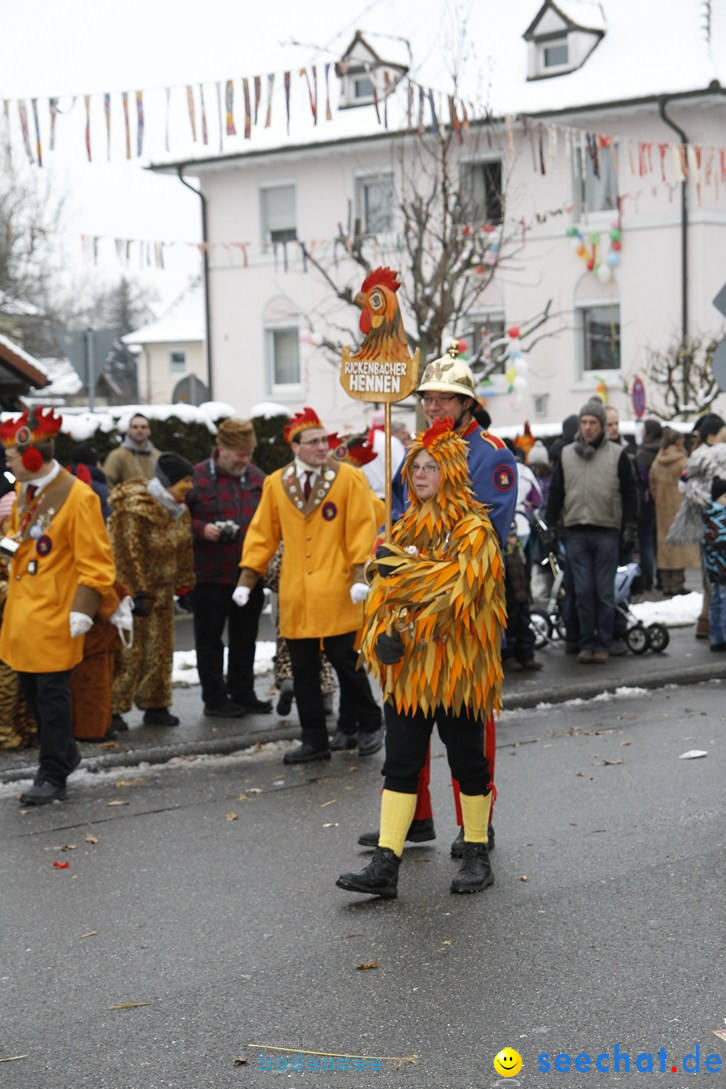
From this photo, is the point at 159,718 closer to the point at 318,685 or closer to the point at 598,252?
the point at 318,685

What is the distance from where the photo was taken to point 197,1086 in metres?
4.25

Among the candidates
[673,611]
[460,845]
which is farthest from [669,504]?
[460,845]

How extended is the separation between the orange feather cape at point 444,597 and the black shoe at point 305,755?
9.01 feet

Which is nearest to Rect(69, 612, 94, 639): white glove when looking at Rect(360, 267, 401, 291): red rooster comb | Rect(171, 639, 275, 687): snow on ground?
Rect(360, 267, 401, 291): red rooster comb

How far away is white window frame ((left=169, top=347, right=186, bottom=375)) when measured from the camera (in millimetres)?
65569

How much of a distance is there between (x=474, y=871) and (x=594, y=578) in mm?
6447

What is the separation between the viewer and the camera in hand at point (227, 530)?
10.1 m

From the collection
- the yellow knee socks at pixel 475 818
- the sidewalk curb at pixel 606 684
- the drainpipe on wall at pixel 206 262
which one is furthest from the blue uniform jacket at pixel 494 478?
the drainpipe on wall at pixel 206 262

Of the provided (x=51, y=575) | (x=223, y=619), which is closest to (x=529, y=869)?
(x=51, y=575)

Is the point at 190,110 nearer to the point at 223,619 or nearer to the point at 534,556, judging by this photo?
the point at 534,556

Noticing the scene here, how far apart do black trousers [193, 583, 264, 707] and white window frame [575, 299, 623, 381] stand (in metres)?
24.4

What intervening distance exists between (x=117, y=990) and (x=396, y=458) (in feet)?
29.2

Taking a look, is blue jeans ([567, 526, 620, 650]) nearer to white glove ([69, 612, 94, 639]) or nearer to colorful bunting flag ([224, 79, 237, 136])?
white glove ([69, 612, 94, 639])

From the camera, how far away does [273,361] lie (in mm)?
38531
